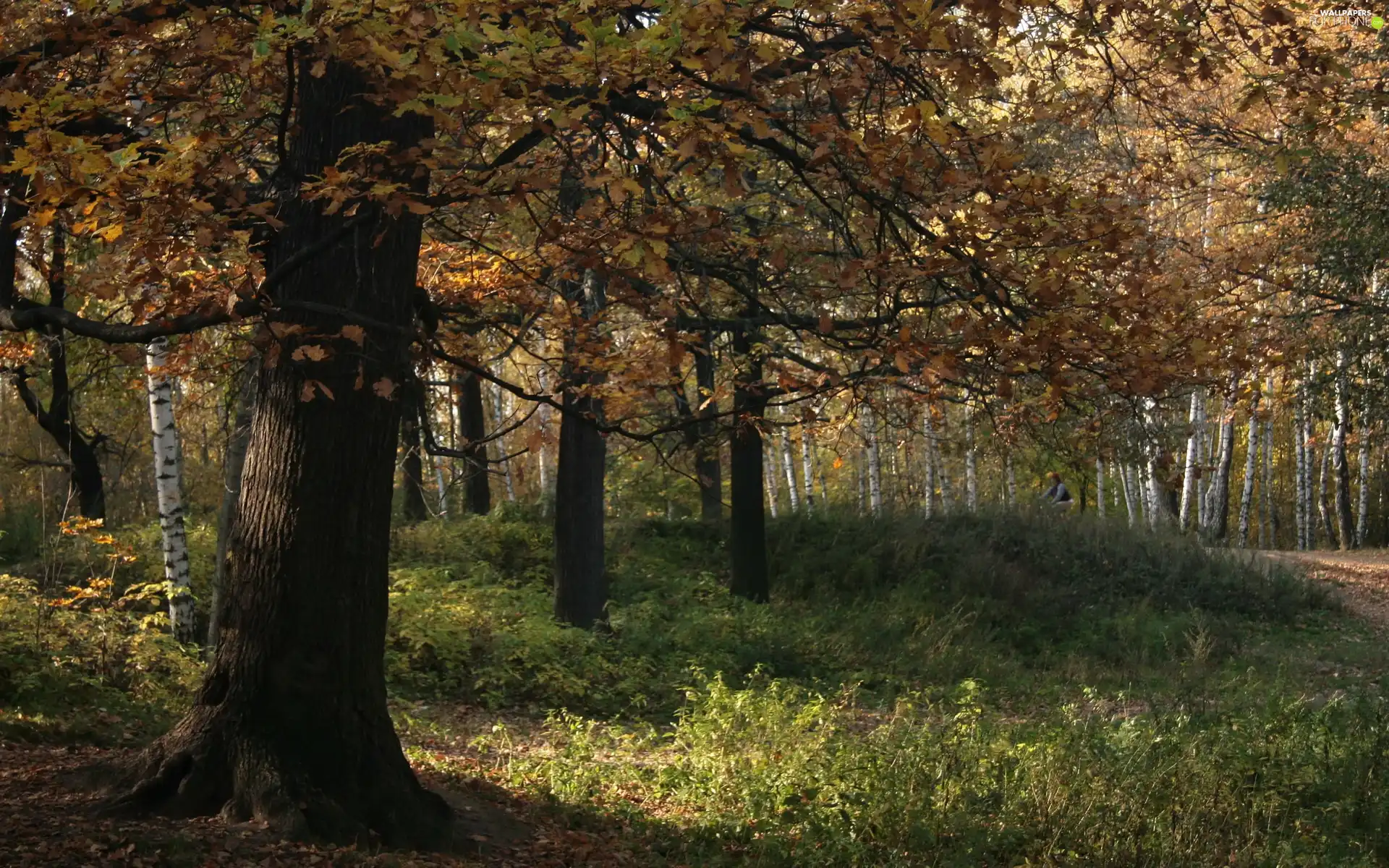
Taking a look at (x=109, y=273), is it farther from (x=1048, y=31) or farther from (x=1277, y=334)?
(x=1277, y=334)

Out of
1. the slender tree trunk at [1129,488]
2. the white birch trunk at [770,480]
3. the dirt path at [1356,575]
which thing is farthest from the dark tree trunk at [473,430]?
the slender tree trunk at [1129,488]

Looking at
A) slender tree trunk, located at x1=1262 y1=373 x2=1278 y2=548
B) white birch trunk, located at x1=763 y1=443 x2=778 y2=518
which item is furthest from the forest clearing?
white birch trunk, located at x1=763 y1=443 x2=778 y2=518

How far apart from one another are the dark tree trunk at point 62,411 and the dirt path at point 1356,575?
1738 centimetres

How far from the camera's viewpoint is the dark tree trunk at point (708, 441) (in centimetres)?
1227

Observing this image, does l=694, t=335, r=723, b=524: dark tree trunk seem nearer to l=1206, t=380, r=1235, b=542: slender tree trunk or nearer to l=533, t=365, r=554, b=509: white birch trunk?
l=533, t=365, r=554, b=509: white birch trunk

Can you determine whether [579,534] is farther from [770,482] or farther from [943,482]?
[770,482]

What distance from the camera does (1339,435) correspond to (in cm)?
2950

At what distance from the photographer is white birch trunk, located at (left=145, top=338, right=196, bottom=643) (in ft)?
35.8

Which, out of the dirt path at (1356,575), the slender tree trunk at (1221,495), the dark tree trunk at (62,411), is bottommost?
the dirt path at (1356,575)

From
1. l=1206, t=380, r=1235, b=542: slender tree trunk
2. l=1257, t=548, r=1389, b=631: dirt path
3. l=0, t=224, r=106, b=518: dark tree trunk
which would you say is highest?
l=0, t=224, r=106, b=518: dark tree trunk

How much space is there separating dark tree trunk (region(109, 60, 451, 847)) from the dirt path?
1630cm

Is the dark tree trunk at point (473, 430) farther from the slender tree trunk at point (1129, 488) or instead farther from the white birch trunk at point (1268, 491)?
the slender tree trunk at point (1129, 488)

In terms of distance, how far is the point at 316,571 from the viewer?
583cm

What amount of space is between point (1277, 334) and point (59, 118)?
1475 cm
